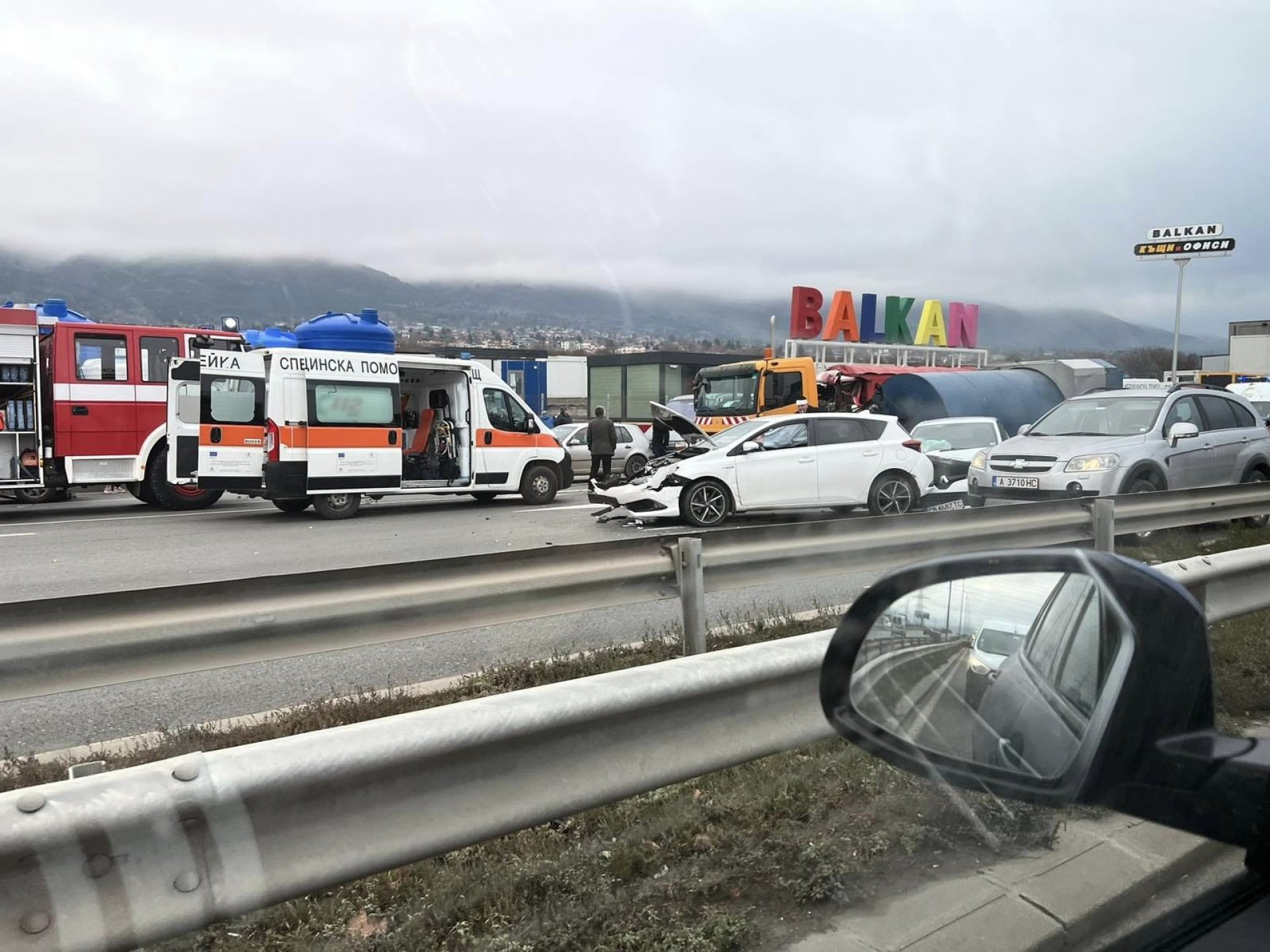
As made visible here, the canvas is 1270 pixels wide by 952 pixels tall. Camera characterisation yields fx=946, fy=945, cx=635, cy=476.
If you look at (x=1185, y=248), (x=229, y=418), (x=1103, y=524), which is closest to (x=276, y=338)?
(x=229, y=418)

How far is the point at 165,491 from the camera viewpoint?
15.4m

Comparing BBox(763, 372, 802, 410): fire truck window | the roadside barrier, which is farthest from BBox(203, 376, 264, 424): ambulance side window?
BBox(763, 372, 802, 410): fire truck window

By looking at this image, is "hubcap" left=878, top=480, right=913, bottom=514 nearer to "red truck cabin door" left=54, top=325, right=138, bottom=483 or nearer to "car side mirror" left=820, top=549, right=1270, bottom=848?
"car side mirror" left=820, top=549, right=1270, bottom=848

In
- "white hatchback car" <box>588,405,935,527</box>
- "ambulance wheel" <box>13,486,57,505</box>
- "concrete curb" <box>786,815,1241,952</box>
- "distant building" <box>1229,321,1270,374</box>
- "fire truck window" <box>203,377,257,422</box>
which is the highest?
"distant building" <box>1229,321,1270,374</box>

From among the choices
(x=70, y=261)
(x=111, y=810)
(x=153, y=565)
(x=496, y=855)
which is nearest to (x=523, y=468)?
(x=153, y=565)

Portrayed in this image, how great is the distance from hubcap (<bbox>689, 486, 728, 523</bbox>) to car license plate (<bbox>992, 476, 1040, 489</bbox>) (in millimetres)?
3346

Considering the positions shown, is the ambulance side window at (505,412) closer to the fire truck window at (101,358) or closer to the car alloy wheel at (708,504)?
the car alloy wheel at (708,504)

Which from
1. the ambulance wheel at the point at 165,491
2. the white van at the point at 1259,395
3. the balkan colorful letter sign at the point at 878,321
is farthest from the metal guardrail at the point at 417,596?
the balkan colorful letter sign at the point at 878,321

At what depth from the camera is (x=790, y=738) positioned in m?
2.92

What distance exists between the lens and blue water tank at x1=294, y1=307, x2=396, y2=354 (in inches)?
558

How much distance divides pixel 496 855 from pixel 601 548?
176 cm

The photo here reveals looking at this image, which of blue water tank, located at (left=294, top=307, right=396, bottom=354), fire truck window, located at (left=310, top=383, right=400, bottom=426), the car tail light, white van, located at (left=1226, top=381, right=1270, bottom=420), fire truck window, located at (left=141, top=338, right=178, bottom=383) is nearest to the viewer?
the car tail light

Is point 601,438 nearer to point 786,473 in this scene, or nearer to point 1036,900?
point 786,473

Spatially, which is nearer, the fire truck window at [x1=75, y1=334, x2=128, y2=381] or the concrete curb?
the concrete curb
